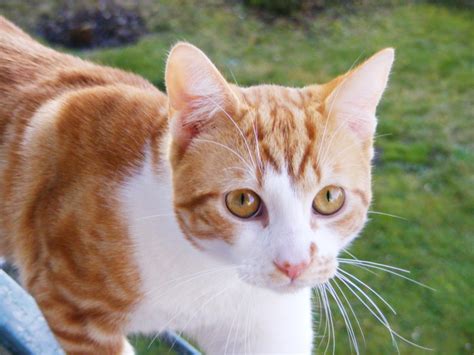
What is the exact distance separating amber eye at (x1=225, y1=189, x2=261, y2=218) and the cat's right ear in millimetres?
171

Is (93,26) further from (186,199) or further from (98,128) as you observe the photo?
(186,199)

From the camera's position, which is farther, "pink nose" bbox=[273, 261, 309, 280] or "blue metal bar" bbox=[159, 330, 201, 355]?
"blue metal bar" bbox=[159, 330, 201, 355]

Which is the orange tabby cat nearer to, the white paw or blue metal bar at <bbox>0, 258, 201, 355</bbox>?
the white paw

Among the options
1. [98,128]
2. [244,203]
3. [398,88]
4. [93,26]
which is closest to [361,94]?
[244,203]

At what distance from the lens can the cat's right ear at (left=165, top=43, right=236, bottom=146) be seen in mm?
1286

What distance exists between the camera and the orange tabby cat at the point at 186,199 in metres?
1.31

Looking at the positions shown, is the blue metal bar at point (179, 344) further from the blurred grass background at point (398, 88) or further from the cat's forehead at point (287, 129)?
the blurred grass background at point (398, 88)

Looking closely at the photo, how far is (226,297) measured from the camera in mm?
1495

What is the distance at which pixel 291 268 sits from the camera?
4.09 feet

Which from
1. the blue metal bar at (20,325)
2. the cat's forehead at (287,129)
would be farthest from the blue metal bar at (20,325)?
the cat's forehead at (287,129)

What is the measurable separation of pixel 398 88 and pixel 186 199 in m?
3.29

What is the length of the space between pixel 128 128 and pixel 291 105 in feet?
1.33

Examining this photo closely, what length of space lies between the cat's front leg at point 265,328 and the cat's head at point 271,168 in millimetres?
227

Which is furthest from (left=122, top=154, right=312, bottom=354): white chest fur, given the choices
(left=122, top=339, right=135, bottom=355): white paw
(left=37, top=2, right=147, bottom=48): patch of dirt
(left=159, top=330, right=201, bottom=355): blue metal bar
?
(left=37, top=2, right=147, bottom=48): patch of dirt
